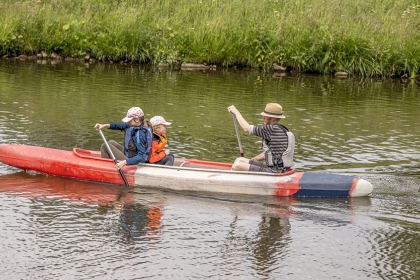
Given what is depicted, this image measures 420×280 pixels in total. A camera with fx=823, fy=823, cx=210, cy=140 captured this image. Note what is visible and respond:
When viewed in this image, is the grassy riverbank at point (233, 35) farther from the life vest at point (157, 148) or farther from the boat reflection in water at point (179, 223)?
the boat reflection in water at point (179, 223)

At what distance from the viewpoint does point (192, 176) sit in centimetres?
1155

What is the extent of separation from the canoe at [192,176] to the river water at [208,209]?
139mm

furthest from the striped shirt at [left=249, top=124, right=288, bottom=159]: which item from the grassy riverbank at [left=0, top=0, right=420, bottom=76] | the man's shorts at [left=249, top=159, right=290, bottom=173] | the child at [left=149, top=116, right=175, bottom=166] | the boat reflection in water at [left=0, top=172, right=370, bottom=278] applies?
the grassy riverbank at [left=0, top=0, right=420, bottom=76]

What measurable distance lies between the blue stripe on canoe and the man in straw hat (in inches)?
14.4

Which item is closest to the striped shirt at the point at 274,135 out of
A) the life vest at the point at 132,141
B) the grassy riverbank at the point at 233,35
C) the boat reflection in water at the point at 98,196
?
the life vest at the point at 132,141

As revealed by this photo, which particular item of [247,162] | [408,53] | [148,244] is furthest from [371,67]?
[148,244]

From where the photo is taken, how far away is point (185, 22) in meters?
24.9

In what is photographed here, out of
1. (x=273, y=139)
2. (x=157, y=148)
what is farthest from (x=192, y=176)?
(x=273, y=139)

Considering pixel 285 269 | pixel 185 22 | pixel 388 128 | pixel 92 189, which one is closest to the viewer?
pixel 285 269

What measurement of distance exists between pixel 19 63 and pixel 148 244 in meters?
15.3

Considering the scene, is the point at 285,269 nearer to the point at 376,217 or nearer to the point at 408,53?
the point at 376,217

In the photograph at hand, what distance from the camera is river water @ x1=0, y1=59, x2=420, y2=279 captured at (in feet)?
28.2

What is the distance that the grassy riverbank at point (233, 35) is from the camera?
23141mm

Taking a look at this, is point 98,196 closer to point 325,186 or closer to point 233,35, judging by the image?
point 325,186
